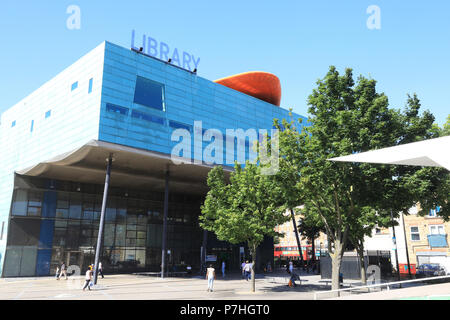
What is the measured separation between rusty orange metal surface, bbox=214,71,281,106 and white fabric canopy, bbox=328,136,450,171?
111 feet

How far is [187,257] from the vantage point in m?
48.8

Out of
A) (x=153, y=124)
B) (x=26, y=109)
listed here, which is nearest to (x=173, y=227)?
(x=153, y=124)

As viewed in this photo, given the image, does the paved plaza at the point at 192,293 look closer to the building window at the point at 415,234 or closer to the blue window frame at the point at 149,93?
the blue window frame at the point at 149,93

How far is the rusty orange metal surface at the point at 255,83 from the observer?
151 feet

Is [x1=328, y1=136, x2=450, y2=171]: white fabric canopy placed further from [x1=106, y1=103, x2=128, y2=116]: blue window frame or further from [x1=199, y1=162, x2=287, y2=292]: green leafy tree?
[x1=106, y1=103, x2=128, y2=116]: blue window frame

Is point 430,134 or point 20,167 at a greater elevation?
point 20,167

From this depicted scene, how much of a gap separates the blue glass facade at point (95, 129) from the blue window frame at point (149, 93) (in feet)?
0.33

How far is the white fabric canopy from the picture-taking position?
1198cm

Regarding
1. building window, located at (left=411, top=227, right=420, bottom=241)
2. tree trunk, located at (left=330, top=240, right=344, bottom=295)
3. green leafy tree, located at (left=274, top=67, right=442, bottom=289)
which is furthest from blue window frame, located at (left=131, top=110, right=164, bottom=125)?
building window, located at (left=411, top=227, right=420, bottom=241)

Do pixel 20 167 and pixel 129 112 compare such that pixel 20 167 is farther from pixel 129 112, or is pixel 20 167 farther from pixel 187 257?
pixel 187 257

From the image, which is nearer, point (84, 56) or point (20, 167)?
point (84, 56)

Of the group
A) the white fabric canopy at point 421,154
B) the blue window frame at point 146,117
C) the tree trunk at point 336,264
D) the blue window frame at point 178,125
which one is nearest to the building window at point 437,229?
the tree trunk at point 336,264

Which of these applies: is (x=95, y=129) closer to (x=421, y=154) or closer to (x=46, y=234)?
(x=46, y=234)

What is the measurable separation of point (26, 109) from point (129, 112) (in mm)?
18757
